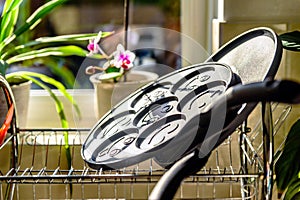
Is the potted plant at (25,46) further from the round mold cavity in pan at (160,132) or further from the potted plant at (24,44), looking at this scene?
the round mold cavity in pan at (160,132)

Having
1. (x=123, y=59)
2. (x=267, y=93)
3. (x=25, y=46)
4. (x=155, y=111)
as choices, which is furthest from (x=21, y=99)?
(x=267, y=93)

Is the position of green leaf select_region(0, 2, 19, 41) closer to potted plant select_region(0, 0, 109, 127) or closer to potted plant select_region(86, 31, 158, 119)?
potted plant select_region(0, 0, 109, 127)

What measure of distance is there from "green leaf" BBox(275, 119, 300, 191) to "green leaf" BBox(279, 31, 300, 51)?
15 cm


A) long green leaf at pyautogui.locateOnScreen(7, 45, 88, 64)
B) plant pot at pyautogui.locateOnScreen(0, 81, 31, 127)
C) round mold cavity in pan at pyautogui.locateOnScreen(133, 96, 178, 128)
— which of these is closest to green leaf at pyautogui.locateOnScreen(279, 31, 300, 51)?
round mold cavity in pan at pyautogui.locateOnScreen(133, 96, 178, 128)

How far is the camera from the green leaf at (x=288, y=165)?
0.88 m

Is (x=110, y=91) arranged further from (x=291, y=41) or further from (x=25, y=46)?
(x=291, y=41)

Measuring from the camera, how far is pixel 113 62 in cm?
116

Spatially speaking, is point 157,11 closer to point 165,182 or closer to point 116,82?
point 116,82

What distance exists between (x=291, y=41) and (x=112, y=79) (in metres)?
0.40

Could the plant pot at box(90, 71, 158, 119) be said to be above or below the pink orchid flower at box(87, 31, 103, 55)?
below

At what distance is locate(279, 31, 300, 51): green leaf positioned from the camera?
92 centimetres

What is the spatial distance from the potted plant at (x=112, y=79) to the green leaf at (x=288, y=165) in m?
0.38

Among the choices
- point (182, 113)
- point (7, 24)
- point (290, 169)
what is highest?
point (7, 24)

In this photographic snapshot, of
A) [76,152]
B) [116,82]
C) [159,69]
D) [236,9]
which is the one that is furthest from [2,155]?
[236,9]
